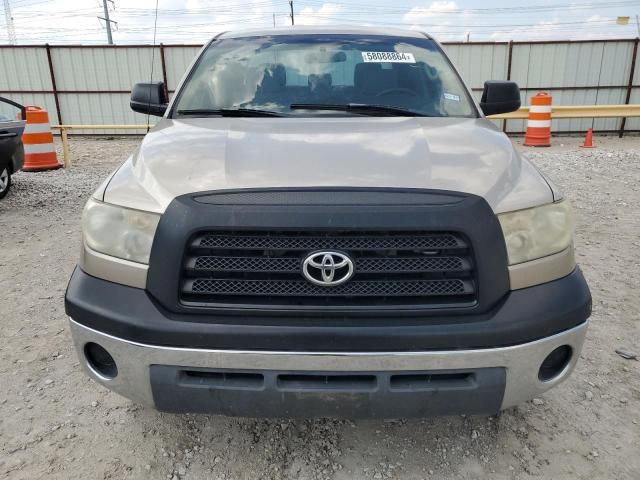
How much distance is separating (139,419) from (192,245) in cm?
114

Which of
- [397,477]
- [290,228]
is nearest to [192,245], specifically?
[290,228]

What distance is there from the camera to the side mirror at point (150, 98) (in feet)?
11.0

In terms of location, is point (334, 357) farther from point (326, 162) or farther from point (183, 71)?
point (183, 71)

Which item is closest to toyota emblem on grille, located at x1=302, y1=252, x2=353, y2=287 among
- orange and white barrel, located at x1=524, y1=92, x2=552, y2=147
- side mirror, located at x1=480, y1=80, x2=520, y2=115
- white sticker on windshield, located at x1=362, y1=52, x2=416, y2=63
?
white sticker on windshield, located at x1=362, y1=52, x2=416, y2=63

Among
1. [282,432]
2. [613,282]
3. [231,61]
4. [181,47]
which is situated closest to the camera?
[282,432]

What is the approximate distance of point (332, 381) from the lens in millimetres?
1736

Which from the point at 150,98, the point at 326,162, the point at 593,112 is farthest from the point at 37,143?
the point at 593,112

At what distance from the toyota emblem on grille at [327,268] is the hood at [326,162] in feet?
0.81

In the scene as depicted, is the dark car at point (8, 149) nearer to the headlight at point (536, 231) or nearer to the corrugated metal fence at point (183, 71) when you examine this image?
the headlight at point (536, 231)

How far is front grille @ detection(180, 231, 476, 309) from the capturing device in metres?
1.70

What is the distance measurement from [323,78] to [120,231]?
1.61 meters

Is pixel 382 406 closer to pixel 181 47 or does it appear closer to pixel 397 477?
pixel 397 477

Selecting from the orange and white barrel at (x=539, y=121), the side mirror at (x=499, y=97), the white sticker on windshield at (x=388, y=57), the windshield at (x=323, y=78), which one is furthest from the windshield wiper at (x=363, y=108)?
the orange and white barrel at (x=539, y=121)

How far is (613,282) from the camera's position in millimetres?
3941
